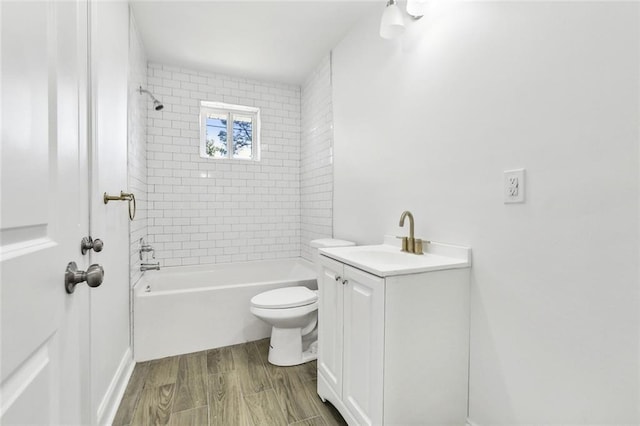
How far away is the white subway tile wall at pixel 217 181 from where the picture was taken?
3.05 m

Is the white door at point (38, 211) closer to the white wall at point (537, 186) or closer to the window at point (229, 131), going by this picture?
the white wall at point (537, 186)

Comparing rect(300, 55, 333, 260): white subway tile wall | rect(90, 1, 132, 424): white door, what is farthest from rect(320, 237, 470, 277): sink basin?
rect(90, 1, 132, 424): white door

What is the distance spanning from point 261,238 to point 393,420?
8.23ft

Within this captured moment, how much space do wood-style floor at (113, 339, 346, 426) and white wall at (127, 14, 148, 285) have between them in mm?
754

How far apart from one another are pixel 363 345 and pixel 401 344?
176 millimetres

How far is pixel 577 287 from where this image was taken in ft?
3.45

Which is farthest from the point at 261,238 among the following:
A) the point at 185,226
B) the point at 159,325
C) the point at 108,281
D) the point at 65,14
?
the point at 65,14

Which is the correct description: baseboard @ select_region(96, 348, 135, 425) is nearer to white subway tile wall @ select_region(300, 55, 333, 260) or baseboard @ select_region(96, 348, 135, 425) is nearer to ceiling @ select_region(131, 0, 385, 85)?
white subway tile wall @ select_region(300, 55, 333, 260)

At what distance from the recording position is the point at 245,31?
2443 millimetres

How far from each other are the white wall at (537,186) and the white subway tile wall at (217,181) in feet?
6.50

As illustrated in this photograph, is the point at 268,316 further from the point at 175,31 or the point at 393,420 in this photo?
the point at 175,31

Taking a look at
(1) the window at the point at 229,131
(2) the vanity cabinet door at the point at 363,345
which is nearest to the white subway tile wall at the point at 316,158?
(1) the window at the point at 229,131

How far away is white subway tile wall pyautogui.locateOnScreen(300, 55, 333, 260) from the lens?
9.35 ft

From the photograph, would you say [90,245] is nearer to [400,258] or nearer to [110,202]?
[110,202]
